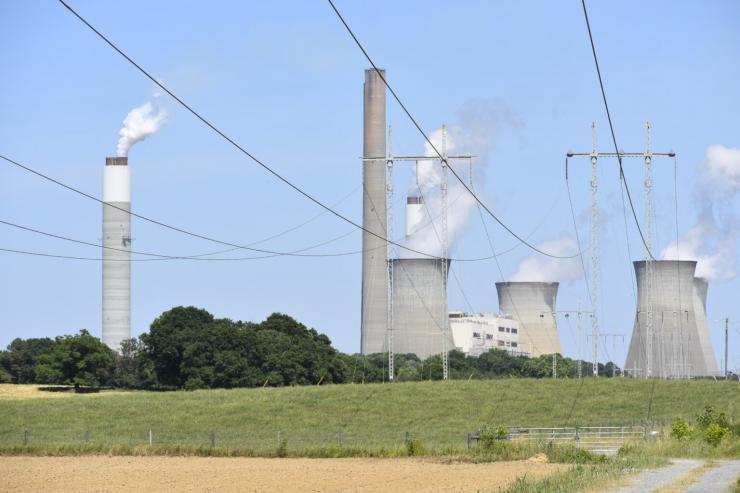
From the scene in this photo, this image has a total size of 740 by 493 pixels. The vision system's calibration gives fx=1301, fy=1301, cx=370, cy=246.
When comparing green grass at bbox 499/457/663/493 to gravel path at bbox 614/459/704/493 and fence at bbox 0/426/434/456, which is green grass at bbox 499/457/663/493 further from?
fence at bbox 0/426/434/456

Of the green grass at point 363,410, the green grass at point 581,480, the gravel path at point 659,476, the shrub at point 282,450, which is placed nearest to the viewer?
the green grass at point 581,480

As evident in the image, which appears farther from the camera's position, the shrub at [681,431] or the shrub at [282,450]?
the shrub at [282,450]

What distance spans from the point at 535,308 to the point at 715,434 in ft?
258

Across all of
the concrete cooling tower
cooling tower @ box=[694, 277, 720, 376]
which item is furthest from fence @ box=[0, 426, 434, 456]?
cooling tower @ box=[694, 277, 720, 376]

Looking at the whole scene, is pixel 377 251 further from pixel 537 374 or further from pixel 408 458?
pixel 408 458

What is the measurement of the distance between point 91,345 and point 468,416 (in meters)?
39.9

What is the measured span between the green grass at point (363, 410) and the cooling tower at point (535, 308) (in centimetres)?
3711

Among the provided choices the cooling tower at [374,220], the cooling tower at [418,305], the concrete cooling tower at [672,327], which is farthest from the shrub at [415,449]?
the cooling tower at [374,220]

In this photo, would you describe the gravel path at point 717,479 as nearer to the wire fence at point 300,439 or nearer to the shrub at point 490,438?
the shrub at point 490,438

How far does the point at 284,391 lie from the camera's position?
75.3 metres

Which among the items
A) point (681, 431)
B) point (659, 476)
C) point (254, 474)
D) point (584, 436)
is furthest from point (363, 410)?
point (659, 476)

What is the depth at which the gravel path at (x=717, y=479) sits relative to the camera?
82.3 feet

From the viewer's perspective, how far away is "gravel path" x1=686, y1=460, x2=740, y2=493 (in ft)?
82.3

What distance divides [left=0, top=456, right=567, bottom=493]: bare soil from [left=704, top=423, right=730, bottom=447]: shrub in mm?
5849
